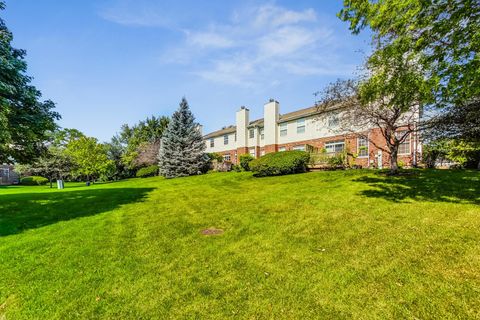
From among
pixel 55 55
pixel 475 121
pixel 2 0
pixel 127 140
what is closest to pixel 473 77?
pixel 475 121

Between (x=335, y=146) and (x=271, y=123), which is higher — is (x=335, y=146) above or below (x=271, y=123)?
below

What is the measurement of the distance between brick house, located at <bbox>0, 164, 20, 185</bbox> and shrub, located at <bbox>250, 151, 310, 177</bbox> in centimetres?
4408

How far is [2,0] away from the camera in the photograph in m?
10.4

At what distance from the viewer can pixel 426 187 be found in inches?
389

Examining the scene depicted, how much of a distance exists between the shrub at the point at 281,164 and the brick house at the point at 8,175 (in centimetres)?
4408

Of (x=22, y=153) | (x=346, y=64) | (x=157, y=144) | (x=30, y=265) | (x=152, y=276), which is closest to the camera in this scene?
(x=152, y=276)

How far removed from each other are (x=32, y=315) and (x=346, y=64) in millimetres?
14650

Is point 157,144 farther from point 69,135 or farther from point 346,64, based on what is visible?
point 346,64

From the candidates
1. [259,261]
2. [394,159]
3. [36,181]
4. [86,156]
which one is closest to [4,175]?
[36,181]

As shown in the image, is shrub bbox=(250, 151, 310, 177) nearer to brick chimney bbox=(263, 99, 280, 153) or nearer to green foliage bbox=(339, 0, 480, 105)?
brick chimney bbox=(263, 99, 280, 153)

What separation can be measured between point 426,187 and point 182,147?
23.0m

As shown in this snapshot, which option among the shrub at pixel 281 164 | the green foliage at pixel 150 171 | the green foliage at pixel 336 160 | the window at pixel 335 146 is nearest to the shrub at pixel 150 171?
the green foliage at pixel 150 171

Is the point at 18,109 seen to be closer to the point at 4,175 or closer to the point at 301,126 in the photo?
the point at 301,126

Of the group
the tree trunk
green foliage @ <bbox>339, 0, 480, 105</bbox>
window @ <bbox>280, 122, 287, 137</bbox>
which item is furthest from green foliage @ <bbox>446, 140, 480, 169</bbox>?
window @ <bbox>280, 122, 287, 137</bbox>
